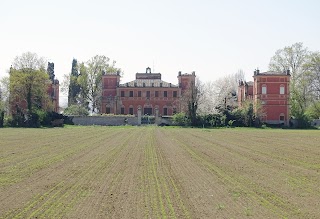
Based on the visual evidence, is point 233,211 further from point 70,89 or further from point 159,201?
point 70,89

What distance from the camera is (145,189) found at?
16.0 m

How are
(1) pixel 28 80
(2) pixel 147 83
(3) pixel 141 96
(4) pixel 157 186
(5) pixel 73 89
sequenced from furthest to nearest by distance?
1. (5) pixel 73 89
2. (2) pixel 147 83
3. (3) pixel 141 96
4. (1) pixel 28 80
5. (4) pixel 157 186

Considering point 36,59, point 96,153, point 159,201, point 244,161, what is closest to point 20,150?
point 96,153

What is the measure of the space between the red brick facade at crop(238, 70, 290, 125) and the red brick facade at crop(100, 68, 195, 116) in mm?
19446

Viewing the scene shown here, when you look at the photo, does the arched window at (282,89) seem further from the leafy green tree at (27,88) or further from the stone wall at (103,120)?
the leafy green tree at (27,88)

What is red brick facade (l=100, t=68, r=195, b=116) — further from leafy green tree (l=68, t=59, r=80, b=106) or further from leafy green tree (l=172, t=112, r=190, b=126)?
leafy green tree (l=172, t=112, r=190, b=126)

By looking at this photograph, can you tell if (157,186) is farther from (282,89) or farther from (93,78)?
(93,78)

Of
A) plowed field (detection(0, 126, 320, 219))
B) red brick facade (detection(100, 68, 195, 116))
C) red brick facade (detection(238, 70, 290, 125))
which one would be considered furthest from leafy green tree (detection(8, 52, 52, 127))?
plowed field (detection(0, 126, 320, 219))

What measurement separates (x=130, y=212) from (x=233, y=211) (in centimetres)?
262

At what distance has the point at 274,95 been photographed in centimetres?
8588

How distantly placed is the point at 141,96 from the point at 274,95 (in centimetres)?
2906

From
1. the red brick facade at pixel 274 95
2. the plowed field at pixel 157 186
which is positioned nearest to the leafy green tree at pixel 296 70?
the red brick facade at pixel 274 95

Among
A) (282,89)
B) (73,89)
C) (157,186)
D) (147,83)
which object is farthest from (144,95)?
(157,186)


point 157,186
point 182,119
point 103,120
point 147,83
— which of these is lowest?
point 157,186
